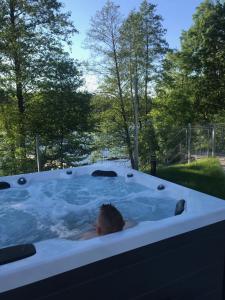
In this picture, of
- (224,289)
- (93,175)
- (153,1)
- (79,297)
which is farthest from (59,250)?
(153,1)

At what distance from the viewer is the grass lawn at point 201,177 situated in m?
5.06

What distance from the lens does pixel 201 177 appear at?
5.61 meters

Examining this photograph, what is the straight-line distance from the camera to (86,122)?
1185 cm

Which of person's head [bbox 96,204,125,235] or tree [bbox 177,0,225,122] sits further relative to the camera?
tree [bbox 177,0,225,122]

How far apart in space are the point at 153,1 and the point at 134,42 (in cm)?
184

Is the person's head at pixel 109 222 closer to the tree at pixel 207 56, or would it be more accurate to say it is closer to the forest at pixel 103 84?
the forest at pixel 103 84

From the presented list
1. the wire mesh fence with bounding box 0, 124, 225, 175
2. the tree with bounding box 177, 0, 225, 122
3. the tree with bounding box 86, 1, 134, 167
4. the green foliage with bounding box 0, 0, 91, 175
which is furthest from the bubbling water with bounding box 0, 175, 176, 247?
the tree with bounding box 177, 0, 225, 122

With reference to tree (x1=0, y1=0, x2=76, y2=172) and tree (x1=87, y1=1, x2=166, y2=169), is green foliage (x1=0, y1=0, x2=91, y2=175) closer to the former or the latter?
tree (x1=0, y1=0, x2=76, y2=172)

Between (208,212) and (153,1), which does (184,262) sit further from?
(153,1)

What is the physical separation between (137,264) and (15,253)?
0.69 meters

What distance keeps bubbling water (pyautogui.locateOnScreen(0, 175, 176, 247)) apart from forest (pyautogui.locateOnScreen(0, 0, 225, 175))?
106 inches

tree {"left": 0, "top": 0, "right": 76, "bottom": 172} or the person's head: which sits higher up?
tree {"left": 0, "top": 0, "right": 76, "bottom": 172}

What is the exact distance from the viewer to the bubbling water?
349 centimetres

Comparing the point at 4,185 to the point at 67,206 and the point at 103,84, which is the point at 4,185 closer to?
the point at 67,206
